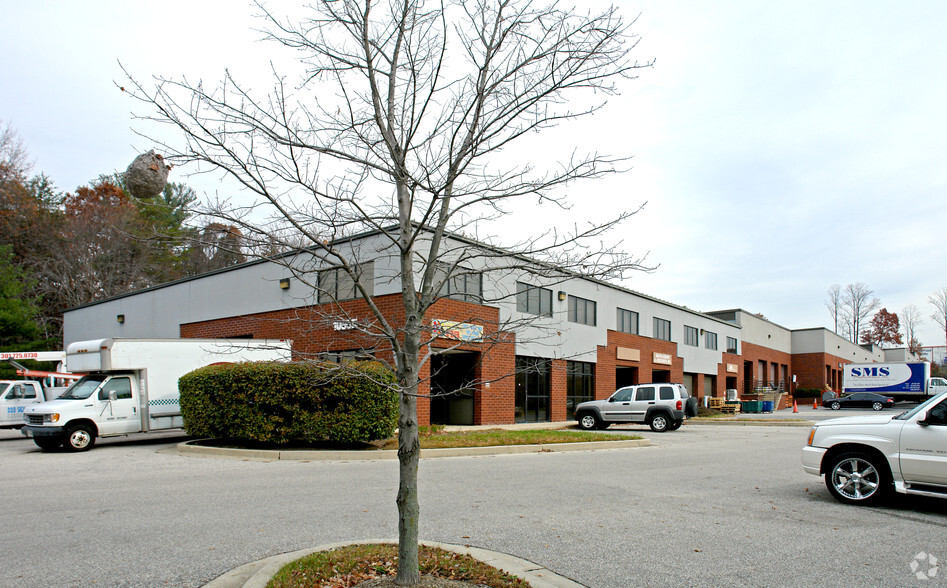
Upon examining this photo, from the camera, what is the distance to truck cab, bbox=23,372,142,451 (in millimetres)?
15812

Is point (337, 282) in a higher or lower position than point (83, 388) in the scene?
higher

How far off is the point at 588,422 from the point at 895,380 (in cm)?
4310

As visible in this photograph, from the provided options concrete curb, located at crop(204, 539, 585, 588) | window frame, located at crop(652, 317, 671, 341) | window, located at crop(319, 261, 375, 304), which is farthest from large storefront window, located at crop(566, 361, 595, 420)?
concrete curb, located at crop(204, 539, 585, 588)

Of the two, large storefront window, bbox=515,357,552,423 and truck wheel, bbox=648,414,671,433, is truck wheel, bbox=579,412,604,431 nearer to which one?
truck wheel, bbox=648,414,671,433

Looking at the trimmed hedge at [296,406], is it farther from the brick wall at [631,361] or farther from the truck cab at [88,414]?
the brick wall at [631,361]

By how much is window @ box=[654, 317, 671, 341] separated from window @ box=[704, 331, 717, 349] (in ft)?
25.9

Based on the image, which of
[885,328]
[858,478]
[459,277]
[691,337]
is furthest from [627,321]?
[885,328]

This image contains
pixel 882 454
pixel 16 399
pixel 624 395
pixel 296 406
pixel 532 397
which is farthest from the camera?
pixel 532 397

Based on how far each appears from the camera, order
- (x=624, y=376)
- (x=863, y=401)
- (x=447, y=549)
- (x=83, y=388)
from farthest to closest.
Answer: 1. (x=863, y=401)
2. (x=624, y=376)
3. (x=83, y=388)
4. (x=447, y=549)

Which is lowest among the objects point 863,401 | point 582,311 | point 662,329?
point 863,401

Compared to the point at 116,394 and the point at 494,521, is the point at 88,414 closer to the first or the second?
the point at 116,394

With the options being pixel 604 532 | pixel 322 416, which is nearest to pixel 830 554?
pixel 604 532

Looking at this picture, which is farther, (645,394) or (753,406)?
(753,406)

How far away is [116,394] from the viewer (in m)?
16.8
